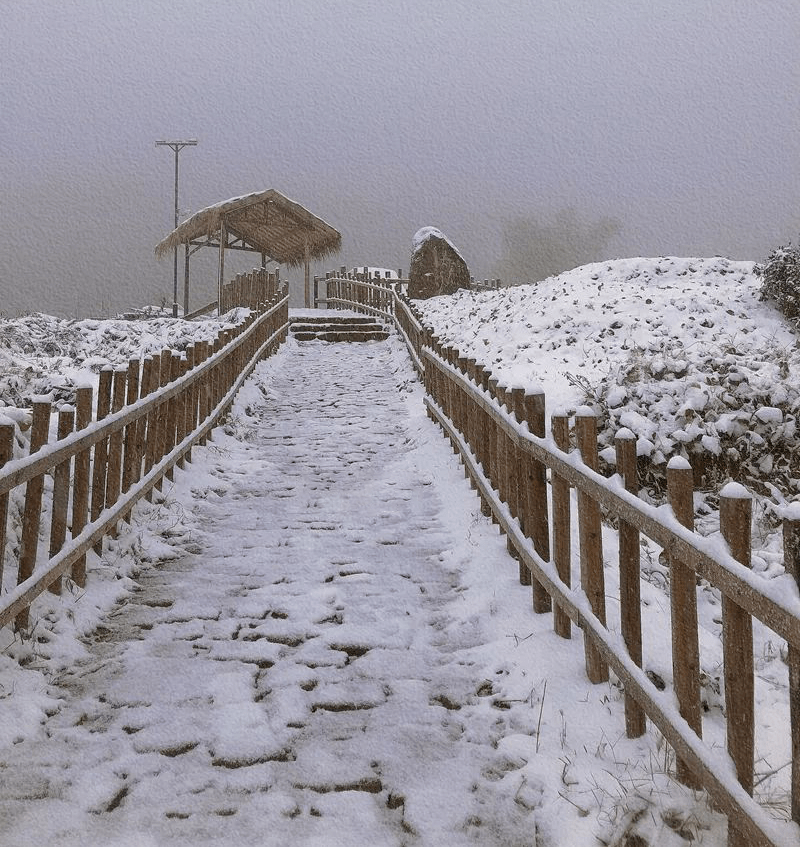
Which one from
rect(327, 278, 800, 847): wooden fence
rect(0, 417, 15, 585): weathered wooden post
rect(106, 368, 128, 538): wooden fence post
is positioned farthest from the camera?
rect(106, 368, 128, 538): wooden fence post

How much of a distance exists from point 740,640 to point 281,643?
7.45 ft

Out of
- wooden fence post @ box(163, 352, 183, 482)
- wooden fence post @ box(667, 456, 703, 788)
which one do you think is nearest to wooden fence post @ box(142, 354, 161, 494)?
wooden fence post @ box(163, 352, 183, 482)

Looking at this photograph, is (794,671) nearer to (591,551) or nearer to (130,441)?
(591,551)

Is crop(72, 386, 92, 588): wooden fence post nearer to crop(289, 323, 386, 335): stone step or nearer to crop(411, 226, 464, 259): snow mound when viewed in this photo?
crop(289, 323, 386, 335): stone step

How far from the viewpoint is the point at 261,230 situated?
80.2 ft

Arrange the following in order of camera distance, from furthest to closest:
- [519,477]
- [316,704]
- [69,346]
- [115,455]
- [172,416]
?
[69,346] < [172,416] < [115,455] < [519,477] < [316,704]

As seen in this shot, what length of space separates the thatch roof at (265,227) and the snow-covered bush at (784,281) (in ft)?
45.2

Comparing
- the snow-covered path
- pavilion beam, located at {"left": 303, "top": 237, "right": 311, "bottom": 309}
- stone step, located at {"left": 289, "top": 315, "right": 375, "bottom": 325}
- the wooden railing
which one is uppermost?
pavilion beam, located at {"left": 303, "top": 237, "right": 311, "bottom": 309}

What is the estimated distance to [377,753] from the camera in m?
2.61

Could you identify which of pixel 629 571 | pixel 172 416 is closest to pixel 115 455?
pixel 172 416

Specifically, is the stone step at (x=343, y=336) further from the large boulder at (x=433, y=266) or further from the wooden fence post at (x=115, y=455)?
the wooden fence post at (x=115, y=455)

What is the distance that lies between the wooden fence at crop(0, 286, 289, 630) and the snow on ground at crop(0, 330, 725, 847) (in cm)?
25

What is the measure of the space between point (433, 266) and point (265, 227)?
19.2 ft

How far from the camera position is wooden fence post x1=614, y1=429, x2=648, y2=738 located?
2.62 meters
